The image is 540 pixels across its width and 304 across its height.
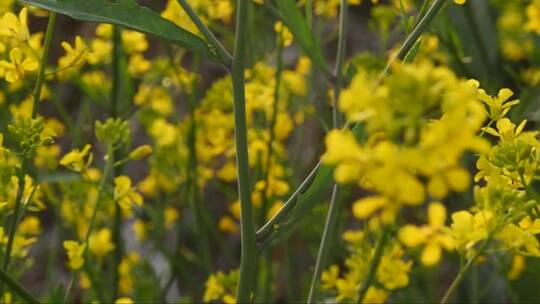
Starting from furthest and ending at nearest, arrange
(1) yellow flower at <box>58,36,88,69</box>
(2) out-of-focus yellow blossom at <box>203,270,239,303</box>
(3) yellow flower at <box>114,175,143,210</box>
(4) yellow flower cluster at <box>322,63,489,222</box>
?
(2) out-of-focus yellow blossom at <box>203,270,239,303</box> → (3) yellow flower at <box>114,175,143,210</box> → (1) yellow flower at <box>58,36,88,69</box> → (4) yellow flower cluster at <box>322,63,489,222</box>

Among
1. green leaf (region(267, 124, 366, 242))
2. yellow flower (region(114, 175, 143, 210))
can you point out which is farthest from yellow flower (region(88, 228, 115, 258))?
green leaf (region(267, 124, 366, 242))

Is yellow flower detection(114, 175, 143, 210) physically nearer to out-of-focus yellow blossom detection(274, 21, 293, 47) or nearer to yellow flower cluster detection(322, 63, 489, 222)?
out-of-focus yellow blossom detection(274, 21, 293, 47)

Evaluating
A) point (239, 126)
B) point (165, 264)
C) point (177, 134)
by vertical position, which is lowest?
point (165, 264)

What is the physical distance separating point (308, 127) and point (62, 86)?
0.76 m

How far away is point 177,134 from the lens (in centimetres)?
175

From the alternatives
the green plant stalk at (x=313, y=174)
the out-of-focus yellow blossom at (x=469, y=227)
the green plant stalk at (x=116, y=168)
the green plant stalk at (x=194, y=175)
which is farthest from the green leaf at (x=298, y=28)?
the green plant stalk at (x=194, y=175)

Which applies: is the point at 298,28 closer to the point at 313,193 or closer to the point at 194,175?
the point at 313,193

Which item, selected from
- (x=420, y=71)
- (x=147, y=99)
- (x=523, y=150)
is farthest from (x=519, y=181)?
(x=147, y=99)

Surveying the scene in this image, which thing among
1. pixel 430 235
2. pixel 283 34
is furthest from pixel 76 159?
pixel 430 235

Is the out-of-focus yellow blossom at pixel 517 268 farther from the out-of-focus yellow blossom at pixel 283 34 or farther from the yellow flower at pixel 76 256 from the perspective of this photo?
the yellow flower at pixel 76 256

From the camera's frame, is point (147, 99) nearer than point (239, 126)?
No

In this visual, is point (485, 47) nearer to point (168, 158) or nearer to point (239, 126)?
point (168, 158)

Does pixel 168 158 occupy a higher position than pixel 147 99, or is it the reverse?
pixel 147 99

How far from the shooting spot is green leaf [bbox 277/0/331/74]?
92 cm
